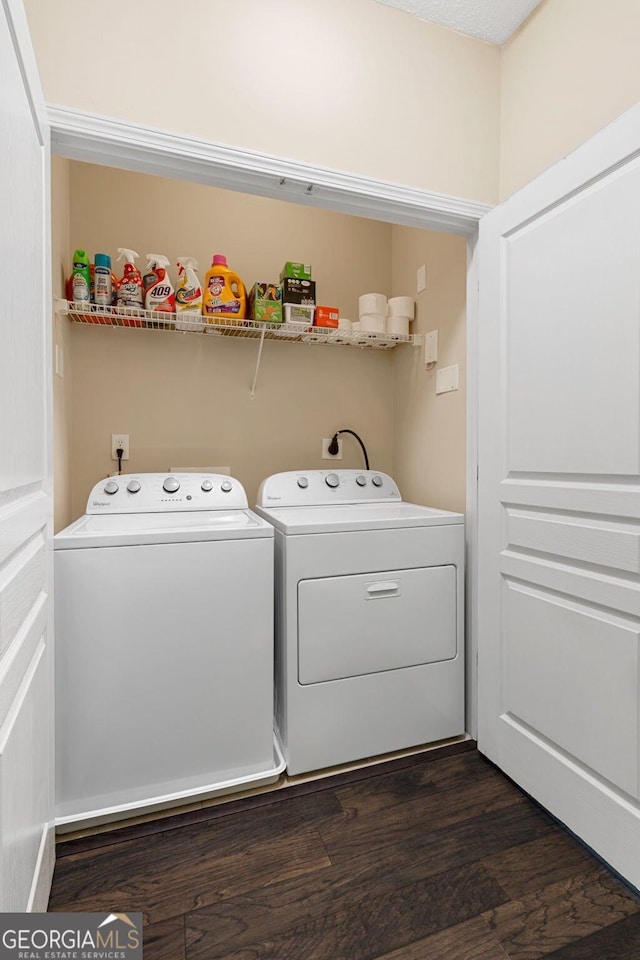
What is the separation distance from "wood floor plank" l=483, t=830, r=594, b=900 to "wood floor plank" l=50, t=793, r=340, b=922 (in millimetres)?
456

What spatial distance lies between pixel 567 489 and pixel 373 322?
133cm

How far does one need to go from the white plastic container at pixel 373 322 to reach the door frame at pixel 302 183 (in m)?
0.59

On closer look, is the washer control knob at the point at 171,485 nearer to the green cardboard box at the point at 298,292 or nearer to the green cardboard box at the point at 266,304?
the green cardboard box at the point at 266,304

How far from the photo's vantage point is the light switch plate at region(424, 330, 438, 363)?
7.06 feet

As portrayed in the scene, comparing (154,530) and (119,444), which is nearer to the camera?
(154,530)

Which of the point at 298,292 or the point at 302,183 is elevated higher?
the point at 302,183

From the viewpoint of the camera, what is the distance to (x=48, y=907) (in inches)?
44.4

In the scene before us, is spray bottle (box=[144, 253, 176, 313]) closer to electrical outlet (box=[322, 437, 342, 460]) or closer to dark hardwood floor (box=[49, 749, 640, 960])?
electrical outlet (box=[322, 437, 342, 460])

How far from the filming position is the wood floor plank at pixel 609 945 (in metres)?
1.02

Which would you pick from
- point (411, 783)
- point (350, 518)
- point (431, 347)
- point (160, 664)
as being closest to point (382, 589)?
point (350, 518)

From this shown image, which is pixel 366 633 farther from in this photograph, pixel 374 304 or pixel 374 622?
pixel 374 304

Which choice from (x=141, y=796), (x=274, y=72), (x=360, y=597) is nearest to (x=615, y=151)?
(x=274, y=72)

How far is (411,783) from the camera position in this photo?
1594 mm

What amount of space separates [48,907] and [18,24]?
1.79 metres
